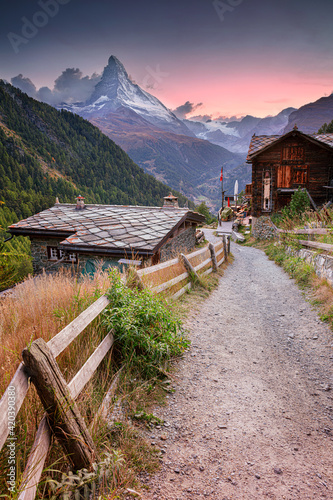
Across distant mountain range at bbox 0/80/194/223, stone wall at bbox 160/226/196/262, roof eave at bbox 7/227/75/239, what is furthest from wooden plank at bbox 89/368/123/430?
distant mountain range at bbox 0/80/194/223

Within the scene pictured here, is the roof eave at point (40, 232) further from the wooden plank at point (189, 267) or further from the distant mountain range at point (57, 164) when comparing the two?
the distant mountain range at point (57, 164)

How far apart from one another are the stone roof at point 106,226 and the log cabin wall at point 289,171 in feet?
25.6

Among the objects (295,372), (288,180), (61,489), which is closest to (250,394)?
(295,372)

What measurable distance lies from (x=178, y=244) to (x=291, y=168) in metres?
11.6

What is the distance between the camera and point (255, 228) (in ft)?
73.6

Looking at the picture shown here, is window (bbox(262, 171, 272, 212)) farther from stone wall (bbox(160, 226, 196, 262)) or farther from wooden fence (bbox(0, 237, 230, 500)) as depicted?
wooden fence (bbox(0, 237, 230, 500))

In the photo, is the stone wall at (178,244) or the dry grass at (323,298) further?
the stone wall at (178,244)

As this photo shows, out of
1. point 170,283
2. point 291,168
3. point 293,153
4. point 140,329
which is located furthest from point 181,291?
point 293,153

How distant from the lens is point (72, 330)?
2615 mm

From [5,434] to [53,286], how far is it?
2740mm

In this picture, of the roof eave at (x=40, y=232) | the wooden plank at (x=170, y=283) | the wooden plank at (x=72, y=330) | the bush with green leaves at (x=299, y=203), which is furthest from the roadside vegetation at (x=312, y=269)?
the roof eave at (x=40, y=232)

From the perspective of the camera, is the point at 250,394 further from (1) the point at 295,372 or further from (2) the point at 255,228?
(2) the point at 255,228

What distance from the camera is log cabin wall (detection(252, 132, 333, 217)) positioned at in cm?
1962

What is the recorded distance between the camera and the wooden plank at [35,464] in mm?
1641
